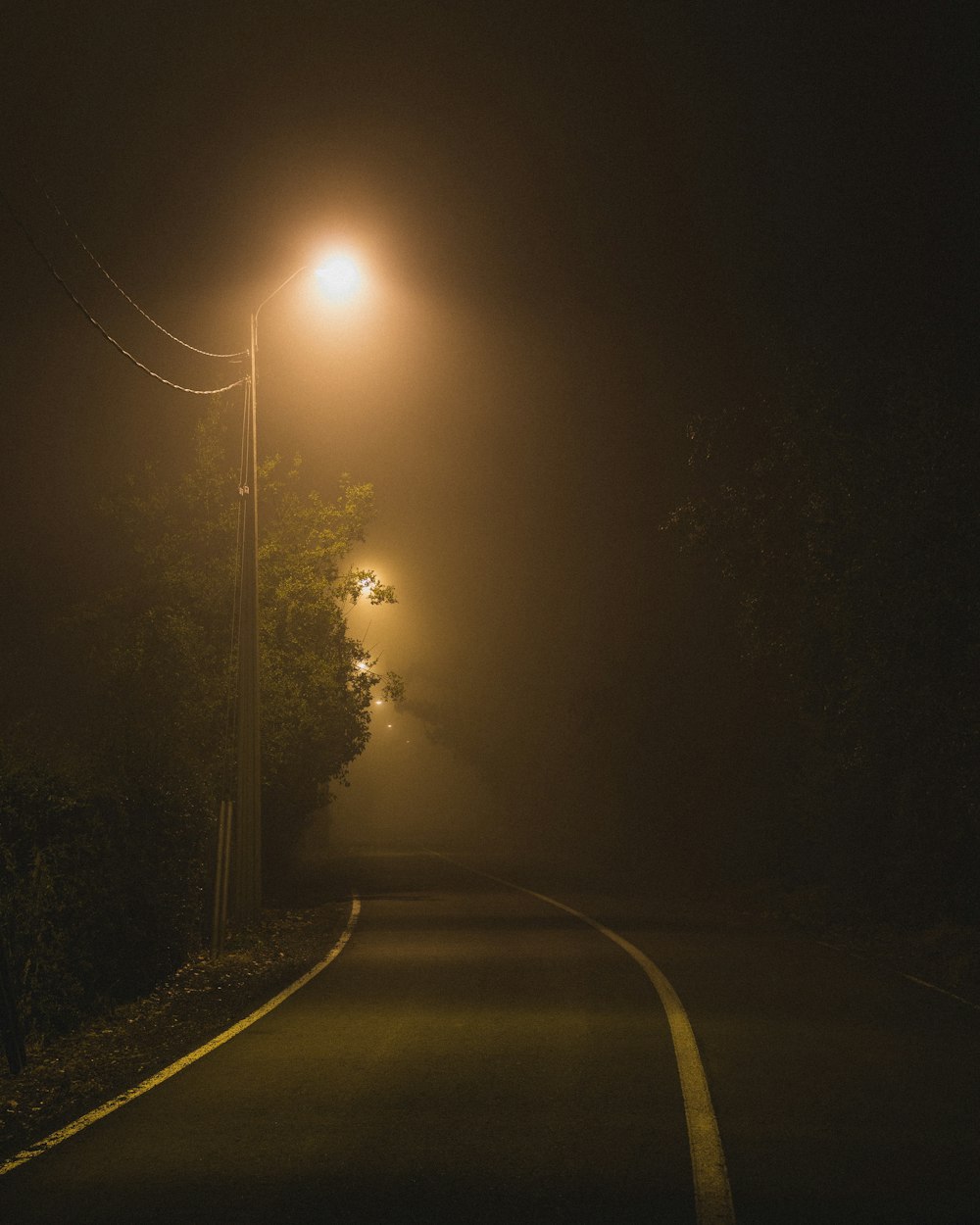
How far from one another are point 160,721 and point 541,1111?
47.9 feet

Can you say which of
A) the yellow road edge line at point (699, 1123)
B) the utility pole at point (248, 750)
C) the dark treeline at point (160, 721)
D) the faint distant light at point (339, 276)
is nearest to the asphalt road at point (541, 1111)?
the yellow road edge line at point (699, 1123)

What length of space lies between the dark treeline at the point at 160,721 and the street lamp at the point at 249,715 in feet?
1.44

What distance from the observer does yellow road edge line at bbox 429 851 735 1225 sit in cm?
589

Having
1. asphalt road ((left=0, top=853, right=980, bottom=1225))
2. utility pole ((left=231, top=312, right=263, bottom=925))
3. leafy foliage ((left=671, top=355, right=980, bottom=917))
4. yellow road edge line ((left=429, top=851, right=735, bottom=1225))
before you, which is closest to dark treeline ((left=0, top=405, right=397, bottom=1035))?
utility pole ((left=231, top=312, right=263, bottom=925))

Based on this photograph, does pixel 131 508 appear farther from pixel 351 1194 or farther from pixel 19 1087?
pixel 351 1194

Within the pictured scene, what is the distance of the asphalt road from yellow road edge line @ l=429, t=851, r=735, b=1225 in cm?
5

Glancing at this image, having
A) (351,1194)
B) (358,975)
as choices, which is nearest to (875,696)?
(358,975)

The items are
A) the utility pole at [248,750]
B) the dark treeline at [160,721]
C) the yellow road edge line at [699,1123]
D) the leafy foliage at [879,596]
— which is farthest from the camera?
the utility pole at [248,750]

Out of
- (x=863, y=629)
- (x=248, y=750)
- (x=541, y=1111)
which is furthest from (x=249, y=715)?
(x=541, y=1111)

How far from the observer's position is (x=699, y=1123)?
24.3 ft

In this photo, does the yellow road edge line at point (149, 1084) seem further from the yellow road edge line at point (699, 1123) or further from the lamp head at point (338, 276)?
the lamp head at point (338, 276)

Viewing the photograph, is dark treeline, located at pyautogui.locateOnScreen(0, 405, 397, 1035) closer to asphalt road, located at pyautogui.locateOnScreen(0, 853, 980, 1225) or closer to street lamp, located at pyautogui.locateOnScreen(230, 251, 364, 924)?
street lamp, located at pyautogui.locateOnScreen(230, 251, 364, 924)

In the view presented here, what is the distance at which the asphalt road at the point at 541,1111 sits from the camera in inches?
235

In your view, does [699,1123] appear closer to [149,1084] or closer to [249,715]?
[149,1084]
